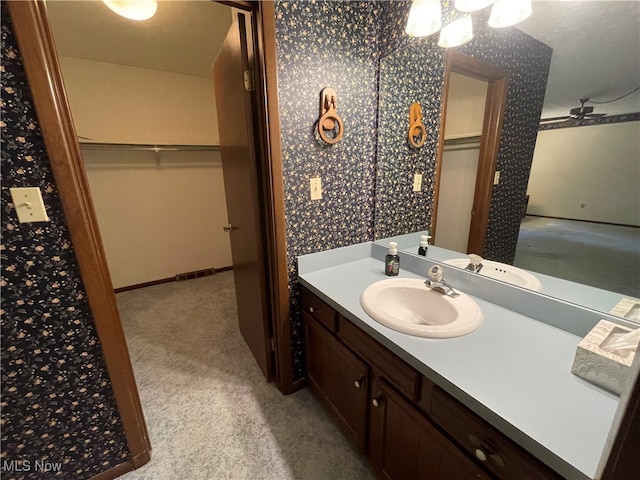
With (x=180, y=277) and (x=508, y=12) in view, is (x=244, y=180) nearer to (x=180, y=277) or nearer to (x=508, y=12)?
(x=508, y=12)

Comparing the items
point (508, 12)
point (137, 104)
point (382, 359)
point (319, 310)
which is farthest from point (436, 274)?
point (137, 104)

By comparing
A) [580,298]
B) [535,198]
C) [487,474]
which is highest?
[535,198]

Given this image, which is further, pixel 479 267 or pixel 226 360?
pixel 226 360

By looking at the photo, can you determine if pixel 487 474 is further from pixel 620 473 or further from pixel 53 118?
pixel 53 118

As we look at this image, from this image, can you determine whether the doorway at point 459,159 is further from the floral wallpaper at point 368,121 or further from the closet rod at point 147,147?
the closet rod at point 147,147

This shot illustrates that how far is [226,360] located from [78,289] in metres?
1.19

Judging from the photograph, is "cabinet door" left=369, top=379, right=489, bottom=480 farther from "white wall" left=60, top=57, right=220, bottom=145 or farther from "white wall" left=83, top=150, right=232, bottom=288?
"white wall" left=60, top=57, right=220, bottom=145

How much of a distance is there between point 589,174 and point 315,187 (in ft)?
3.47

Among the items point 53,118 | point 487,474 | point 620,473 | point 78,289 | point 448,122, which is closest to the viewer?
point 620,473

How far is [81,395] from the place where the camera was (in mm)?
1039

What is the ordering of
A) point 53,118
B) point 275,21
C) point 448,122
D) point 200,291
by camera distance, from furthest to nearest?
1. point 200,291
2. point 448,122
3. point 275,21
4. point 53,118

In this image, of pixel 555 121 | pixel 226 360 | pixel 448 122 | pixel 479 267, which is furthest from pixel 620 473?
pixel 226 360

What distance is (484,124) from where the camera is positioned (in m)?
1.15

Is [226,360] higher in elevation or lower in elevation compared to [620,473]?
lower
